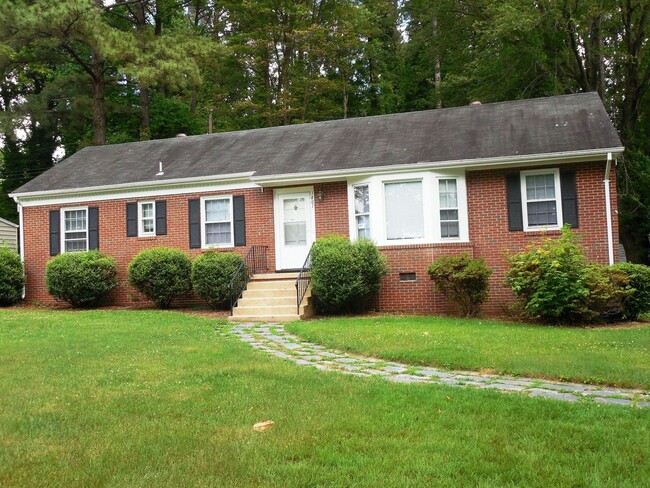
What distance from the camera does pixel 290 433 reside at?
4020mm

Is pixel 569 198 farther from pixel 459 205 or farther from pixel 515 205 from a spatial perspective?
pixel 459 205

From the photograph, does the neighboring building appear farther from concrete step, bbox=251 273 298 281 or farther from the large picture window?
the large picture window

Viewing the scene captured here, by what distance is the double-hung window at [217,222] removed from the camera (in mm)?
15023

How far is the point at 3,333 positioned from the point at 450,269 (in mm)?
8364

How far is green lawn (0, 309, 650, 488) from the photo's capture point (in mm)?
3293

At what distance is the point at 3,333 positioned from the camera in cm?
989

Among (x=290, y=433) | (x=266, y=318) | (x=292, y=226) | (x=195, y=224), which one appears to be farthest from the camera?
(x=195, y=224)

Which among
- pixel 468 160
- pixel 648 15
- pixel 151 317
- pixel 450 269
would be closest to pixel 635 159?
pixel 648 15

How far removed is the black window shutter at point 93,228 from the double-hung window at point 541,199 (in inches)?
→ 443

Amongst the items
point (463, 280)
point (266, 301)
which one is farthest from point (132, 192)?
point (463, 280)

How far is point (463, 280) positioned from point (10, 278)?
12053 mm

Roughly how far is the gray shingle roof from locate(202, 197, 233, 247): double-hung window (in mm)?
768

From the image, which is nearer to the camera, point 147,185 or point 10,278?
point 147,185

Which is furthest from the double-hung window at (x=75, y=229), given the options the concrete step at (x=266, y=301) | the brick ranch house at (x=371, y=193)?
the concrete step at (x=266, y=301)
